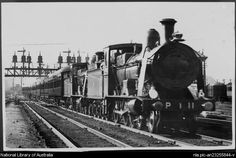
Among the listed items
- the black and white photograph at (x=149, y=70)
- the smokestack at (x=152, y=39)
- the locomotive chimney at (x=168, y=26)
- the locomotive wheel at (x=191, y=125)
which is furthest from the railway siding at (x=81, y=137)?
the locomotive chimney at (x=168, y=26)

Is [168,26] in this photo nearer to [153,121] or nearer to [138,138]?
[153,121]

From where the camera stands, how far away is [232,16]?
6.45 metres

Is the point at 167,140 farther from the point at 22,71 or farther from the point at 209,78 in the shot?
the point at 22,71

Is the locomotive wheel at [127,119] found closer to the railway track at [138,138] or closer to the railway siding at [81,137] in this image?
the railway track at [138,138]

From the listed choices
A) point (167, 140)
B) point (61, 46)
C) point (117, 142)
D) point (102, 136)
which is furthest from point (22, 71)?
point (167, 140)

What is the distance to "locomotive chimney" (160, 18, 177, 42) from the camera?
7.25 metres

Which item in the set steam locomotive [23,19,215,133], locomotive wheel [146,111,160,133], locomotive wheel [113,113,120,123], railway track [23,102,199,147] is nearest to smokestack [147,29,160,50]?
steam locomotive [23,19,215,133]

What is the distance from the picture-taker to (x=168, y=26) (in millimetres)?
7340

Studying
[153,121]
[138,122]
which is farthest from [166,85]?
[138,122]

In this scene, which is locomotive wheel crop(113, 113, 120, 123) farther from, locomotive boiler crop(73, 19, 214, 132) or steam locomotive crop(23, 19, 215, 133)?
locomotive boiler crop(73, 19, 214, 132)

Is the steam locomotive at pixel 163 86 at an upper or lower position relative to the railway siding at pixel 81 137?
upper

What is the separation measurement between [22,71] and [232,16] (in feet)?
17.7

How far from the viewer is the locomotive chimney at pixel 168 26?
7254 millimetres

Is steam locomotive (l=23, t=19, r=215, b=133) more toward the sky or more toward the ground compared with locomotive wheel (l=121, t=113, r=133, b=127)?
more toward the sky
